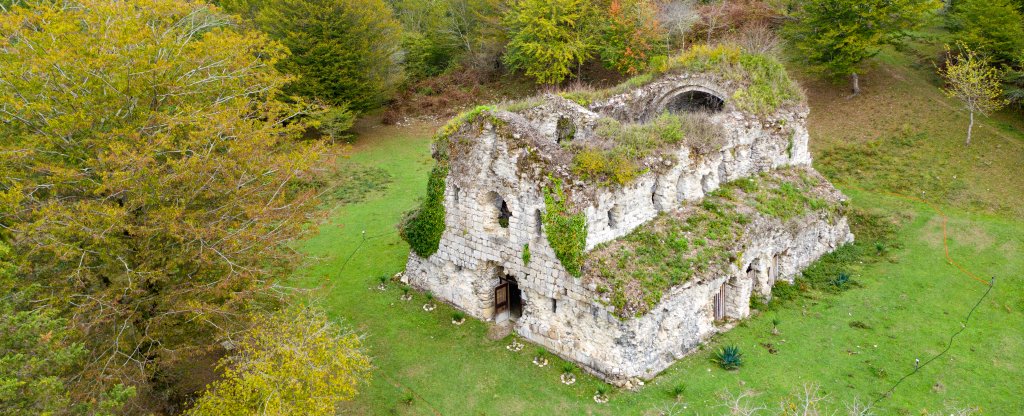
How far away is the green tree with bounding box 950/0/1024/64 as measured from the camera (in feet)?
90.4

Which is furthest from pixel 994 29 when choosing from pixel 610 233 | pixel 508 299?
pixel 508 299

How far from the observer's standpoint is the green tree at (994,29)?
1085 inches

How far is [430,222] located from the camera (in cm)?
1816

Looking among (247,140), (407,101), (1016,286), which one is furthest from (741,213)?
(407,101)

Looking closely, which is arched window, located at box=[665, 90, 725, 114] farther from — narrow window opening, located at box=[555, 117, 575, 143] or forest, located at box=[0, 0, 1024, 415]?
forest, located at box=[0, 0, 1024, 415]

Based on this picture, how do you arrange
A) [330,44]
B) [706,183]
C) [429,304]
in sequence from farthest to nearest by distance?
[330,44] → [706,183] → [429,304]

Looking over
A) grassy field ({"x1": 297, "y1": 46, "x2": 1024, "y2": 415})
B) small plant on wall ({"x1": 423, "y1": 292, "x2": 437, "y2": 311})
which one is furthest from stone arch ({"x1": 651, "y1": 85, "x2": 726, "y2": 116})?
small plant on wall ({"x1": 423, "y1": 292, "x2": 437, "y2": 311})

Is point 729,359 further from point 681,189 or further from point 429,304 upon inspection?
point 429,304

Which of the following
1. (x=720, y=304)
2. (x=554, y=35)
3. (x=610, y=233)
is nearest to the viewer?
(x=610, y=233)

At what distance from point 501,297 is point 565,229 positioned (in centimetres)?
397

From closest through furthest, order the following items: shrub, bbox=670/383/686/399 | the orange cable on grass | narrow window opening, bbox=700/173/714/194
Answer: shrub, bbox=670/383/686/399 → narrow window opening, bbox=700/173/714/194 → the orange cable on grass

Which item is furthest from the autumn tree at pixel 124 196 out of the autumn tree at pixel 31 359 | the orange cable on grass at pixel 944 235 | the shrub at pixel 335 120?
the orange cable on grass at pixel 944 235

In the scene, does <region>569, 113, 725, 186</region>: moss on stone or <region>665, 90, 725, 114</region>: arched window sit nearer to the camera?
<region>569, 113, 725, 186</region>: moss on stone

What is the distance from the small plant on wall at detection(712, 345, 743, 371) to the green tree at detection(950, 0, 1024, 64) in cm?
2237
